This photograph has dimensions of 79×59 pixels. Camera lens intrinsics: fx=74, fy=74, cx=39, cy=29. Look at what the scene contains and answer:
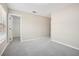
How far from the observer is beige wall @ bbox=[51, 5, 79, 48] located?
3.43m

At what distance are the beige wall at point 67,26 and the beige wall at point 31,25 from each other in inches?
55.0

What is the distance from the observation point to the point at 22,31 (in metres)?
4.84

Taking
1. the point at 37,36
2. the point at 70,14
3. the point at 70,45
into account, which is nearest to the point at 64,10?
the point at 70,14

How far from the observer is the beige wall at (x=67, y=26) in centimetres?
343

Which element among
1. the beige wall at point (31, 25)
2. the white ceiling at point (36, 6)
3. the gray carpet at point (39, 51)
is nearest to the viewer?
the gray carpet at point (39, 51)

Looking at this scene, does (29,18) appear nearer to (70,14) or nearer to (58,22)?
(58,22)

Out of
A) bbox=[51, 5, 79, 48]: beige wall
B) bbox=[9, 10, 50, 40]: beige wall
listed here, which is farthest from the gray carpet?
bbox=[9, 10, 50, 40]: beige wall

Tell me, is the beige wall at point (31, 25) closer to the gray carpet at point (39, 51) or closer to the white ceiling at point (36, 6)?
the white ceiling at point (36, 6)

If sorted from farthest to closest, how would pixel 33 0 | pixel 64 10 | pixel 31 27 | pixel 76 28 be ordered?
pixel 31 27 → pixel 64 10 → pixel 76 28 → pixel 33 0

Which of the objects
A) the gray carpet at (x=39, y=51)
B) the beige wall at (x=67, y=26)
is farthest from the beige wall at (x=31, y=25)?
the gray carpet at (x=39, y=51)

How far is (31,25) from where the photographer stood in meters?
5.30

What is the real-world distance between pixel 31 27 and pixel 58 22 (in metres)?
1.90

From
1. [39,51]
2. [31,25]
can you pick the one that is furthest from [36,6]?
[39,51]

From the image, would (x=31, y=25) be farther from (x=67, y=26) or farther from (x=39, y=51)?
(x=39, y=51)
